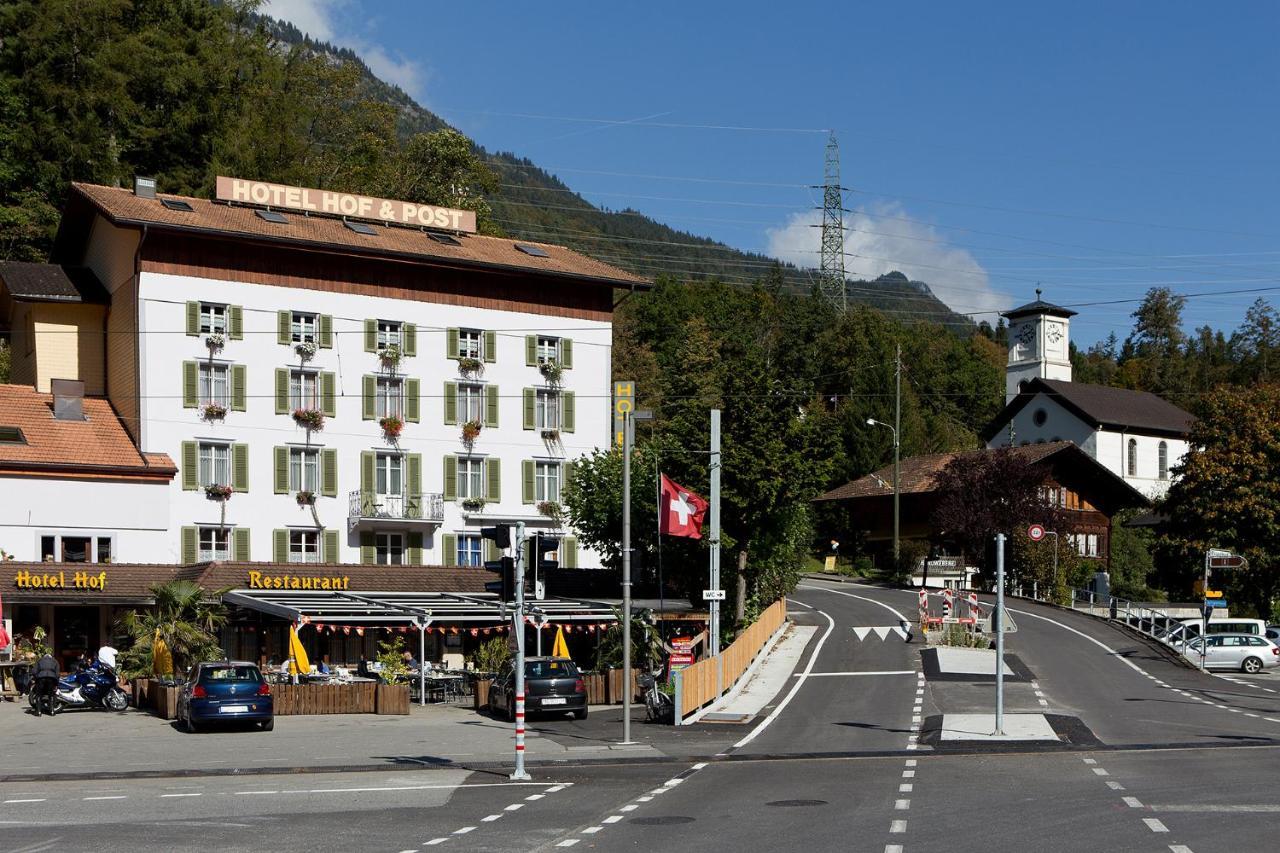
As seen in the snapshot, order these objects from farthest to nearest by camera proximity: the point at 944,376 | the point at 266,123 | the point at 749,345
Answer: the point at 944,376 → the point at 749,345 → the point at 266,123

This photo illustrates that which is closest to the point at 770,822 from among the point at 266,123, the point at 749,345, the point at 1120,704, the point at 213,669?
the point at 213,669

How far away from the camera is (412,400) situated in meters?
57.2

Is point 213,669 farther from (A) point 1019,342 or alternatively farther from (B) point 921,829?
(A) point 1019,342

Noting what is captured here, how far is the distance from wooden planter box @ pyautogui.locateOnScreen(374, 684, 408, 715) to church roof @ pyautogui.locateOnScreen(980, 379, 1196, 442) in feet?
242

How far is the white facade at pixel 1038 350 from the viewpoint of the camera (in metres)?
114

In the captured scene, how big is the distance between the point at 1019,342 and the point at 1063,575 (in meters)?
45.4

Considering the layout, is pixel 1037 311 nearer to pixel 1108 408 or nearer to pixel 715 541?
pixel 1108 408

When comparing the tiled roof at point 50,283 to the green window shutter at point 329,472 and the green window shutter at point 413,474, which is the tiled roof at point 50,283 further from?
the green window shutter at point 413,474

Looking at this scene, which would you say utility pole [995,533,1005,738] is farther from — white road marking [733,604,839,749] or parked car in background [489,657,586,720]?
parked car in background [489,657,586,720]

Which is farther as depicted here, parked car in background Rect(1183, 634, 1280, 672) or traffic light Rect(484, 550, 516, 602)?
parked car in background Rect(1183, 634, 1280, 672)

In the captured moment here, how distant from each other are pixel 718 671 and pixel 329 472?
22043mm

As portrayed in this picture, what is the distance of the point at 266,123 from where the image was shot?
79.1 m

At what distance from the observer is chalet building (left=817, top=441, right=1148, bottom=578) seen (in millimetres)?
86250

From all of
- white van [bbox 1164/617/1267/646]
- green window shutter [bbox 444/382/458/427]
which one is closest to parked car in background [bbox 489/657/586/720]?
green window shutter [bbox 444/382/458/427]
